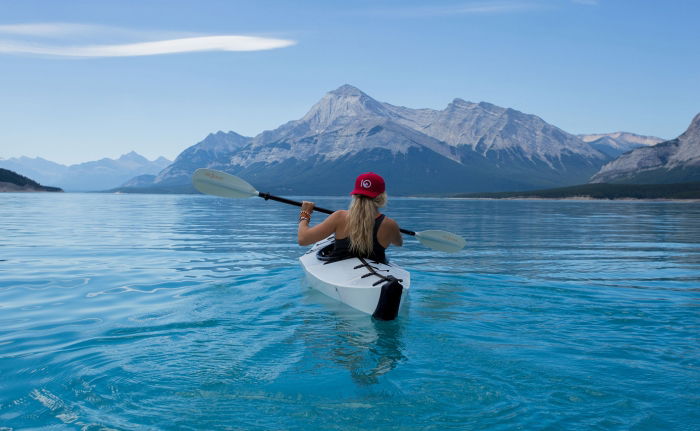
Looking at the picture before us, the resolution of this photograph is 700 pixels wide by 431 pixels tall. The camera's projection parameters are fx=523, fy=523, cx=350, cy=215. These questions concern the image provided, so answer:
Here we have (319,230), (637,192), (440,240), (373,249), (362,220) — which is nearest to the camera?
(362,220)

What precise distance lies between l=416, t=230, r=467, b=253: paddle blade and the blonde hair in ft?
13.9

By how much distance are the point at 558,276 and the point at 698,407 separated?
33.5ft

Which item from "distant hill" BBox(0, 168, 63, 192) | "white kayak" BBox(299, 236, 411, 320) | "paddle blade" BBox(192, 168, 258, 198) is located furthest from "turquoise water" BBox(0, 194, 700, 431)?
"distant hill" BBox(0, 168, 63, 192)

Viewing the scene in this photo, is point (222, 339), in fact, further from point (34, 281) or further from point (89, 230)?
point (89, 230)

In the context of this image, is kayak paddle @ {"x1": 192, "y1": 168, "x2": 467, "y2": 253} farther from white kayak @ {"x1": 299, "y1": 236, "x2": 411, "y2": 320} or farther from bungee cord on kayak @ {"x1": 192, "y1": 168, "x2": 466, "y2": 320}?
white kayak @ {"x1": 299, "y1": 236, "x2": 411, "y2": 320}

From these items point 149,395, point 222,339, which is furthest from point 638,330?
point 149,395

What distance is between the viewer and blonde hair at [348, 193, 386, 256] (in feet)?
30.2

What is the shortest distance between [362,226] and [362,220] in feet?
0.40

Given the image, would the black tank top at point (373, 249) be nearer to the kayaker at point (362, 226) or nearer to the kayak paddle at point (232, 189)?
the kayaker at point (362, 226)

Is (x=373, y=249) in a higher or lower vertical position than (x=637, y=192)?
lower

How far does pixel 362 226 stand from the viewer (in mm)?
9453

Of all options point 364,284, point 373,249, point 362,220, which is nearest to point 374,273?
point 364,284

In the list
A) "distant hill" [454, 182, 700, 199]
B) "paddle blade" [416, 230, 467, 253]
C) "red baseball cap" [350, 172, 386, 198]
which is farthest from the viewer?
"distant hill" [454, 182, 700, 199]

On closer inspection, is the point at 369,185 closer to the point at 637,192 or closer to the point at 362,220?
the point at 362,220
